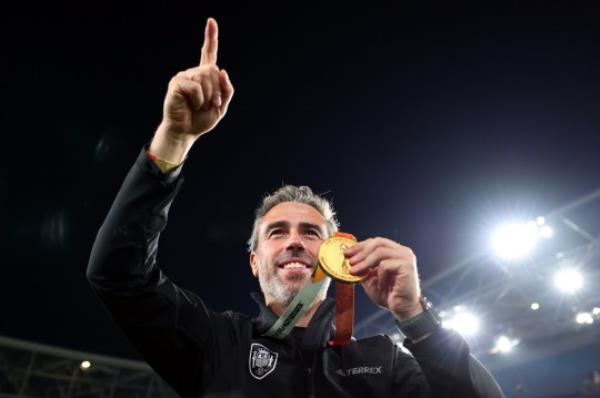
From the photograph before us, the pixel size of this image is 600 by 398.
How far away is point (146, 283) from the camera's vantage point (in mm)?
1893

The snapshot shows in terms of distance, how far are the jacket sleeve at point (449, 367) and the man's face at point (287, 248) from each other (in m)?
0.83

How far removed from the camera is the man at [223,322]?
182cm

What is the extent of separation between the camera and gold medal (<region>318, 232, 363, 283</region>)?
2.07m

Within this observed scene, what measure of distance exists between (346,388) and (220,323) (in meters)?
0.69

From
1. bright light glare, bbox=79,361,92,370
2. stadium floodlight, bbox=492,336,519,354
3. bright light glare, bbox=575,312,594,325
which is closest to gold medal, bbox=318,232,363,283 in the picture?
bright light glare, bbox=575,312,594,325

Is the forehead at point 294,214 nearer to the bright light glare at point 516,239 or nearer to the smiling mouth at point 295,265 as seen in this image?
the smiling mouth at point 295,265

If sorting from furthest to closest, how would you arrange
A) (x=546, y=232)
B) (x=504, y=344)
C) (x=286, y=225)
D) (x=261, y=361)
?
(x=504, y=344)
(x=546, y=232)
(x=286, y=225)
(x=261, y=361)

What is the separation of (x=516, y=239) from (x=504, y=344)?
13.0ft

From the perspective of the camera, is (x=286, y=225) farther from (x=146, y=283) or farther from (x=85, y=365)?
(x=85, y=365)

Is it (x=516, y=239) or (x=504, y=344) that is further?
(x=504, y=344)

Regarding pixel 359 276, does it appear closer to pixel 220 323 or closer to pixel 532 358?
pixel 220 323

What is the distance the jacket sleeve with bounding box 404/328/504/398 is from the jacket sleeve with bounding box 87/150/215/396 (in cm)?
98

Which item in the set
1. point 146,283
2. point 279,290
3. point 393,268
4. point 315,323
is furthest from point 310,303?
point 146,283

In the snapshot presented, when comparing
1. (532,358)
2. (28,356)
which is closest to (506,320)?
(532,358)
